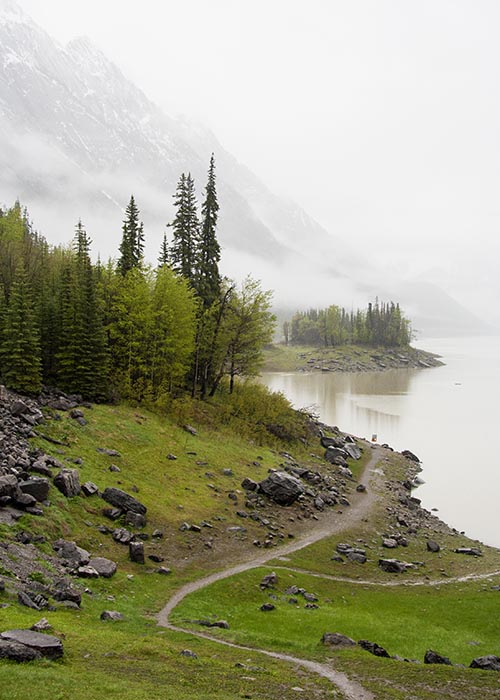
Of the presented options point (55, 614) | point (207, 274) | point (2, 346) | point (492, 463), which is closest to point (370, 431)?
point (492, 463)

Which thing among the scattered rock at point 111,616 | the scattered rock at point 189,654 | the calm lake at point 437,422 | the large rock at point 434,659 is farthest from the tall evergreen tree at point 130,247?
the large rock at point 434,659

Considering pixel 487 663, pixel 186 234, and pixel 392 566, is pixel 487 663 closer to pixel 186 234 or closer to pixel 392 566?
pixel 392 566

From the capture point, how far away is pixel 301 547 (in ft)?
116

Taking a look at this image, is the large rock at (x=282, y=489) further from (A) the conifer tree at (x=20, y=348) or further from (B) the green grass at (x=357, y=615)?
(A) the conifer tree at (x=20, y=348)

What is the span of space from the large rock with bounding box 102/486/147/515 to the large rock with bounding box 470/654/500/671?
798 inches

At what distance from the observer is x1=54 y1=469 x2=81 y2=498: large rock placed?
30.5 m

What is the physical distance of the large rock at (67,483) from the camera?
100.0 ft

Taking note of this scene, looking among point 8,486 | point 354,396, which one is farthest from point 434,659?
point 354,396

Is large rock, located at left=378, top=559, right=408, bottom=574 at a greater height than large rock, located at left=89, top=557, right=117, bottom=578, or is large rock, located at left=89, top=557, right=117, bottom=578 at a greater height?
large rock, located at left=89, top=557, right=117, bottom=578

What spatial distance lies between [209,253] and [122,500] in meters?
41.7

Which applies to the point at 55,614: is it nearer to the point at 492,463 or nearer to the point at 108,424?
the point at 108,424

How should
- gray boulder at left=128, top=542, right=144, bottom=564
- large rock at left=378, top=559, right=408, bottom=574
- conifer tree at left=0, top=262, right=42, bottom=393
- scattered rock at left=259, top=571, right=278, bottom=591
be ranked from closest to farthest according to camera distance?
1. gray boulder at left=128, top=542, right=144, bottom=564
2. scattered rock at left=259, top=571, right=278, bottom=591
3. large rock at left=378, top=559, right=408, bottom=574
4. conifer tree at left=0, top=262, right=42, bottom=393

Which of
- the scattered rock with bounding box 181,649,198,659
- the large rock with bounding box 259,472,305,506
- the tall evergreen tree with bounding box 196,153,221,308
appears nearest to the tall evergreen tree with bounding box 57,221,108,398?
the tall evergreen tree with bounding box 196,153,221,308

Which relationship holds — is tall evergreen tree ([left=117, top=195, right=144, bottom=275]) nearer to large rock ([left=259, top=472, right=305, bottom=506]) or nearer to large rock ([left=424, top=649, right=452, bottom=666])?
large rock ([left=259, top=472, right=305, bottom=506])
